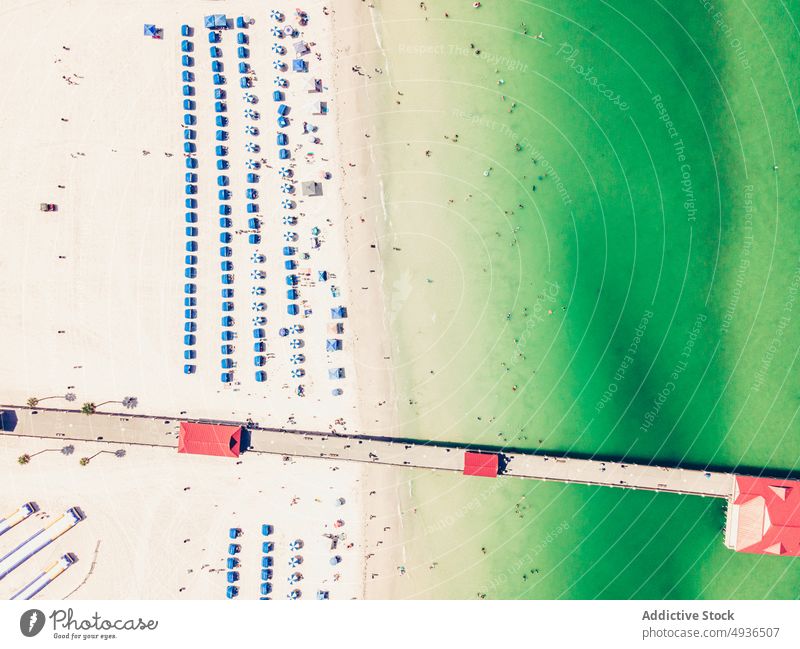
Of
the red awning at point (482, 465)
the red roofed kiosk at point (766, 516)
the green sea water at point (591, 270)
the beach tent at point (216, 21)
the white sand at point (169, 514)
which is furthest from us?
the white sand at point (169, 514)

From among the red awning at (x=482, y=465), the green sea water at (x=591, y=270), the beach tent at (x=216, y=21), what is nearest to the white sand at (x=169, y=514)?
the green sea water at (x=591, y=270)

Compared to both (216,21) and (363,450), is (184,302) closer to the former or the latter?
(363,450)

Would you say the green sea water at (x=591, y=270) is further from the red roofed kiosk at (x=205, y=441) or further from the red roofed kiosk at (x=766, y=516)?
the red roofed kiosk at (x=205, y=441)

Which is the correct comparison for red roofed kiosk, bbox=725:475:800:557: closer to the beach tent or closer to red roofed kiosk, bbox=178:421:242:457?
red roofed kiosk, bbox=178:421:242:457

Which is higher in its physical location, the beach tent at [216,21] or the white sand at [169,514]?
the beach tent at [216,21]

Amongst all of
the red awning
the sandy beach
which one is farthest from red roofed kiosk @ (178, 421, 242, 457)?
the red awning

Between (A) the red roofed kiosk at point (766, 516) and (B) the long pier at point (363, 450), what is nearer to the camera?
(A) the red roofed kiosk at point (766, 516)
